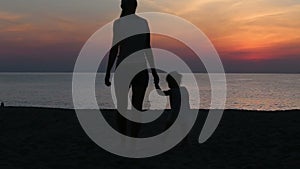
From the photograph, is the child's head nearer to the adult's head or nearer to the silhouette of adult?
the silhouette of adult

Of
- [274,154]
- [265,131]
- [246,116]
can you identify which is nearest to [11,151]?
[274,154]

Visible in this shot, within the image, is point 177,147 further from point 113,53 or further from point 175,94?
point 113,53

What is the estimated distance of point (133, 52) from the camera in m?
7.27

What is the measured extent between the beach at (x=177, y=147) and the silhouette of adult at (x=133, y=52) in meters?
0.98

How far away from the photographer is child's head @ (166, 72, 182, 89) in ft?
29.3

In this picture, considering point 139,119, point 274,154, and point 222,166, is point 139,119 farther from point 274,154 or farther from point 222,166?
point 274,154

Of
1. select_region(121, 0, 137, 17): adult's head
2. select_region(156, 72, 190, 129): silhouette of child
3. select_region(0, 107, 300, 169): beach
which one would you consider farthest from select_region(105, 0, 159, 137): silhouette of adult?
select_region(156, 72, 190, 129): silhouette of child

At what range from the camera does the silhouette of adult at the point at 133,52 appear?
23.8 feet

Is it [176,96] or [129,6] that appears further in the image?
[176,96]

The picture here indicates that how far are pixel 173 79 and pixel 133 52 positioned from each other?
193 cm

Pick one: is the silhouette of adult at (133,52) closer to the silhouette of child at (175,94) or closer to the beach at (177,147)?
the beach at (177,147)

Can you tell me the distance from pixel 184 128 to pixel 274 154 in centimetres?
205

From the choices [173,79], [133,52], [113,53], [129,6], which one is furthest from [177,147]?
[129,6]

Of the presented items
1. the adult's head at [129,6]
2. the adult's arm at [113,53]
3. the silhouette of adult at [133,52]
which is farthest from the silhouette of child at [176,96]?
the adult's head at [129,6]
